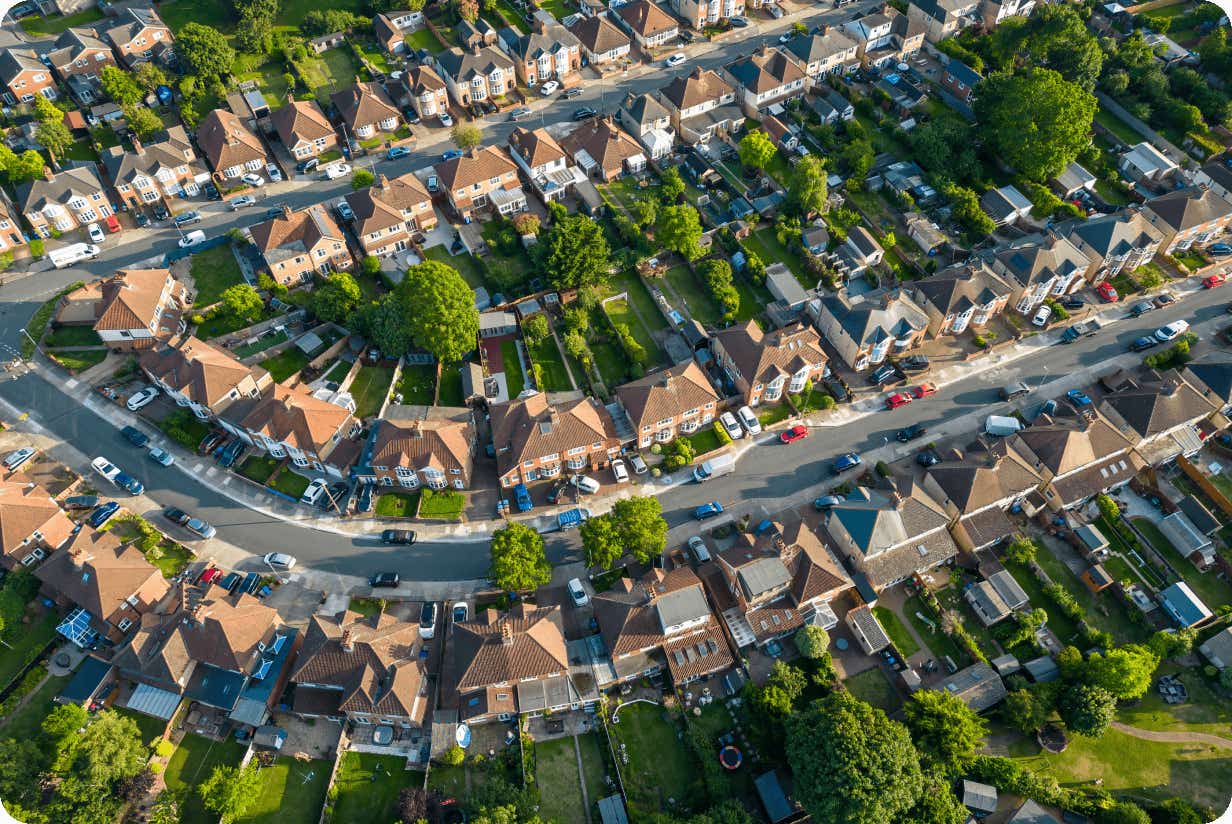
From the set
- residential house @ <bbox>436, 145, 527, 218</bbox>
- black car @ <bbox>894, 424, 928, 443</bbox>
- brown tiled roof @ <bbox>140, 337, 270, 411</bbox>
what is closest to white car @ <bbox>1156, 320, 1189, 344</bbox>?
black car @ <bbox>894, 424, 928, 443</bbox>

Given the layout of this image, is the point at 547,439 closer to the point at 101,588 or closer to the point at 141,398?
the point at 101,588

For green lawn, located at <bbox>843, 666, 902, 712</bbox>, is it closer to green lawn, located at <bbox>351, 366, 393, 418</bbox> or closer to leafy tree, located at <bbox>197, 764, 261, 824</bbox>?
leafy tree, located at <bbox>197, 764, 261, 824</bbox>

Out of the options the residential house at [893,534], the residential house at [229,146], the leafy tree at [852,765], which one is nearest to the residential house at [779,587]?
the residential house at [893,534]

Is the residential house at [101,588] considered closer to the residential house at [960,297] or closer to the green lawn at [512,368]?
the green lawn at [512,368]

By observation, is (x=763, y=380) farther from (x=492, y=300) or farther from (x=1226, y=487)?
(x=1226, y=487)

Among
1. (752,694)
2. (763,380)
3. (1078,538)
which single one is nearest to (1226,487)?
(1078,538)

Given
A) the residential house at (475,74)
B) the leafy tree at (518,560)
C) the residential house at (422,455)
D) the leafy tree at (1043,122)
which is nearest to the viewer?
the leafy tree at (518,560)

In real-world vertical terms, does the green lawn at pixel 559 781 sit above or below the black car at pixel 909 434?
below
